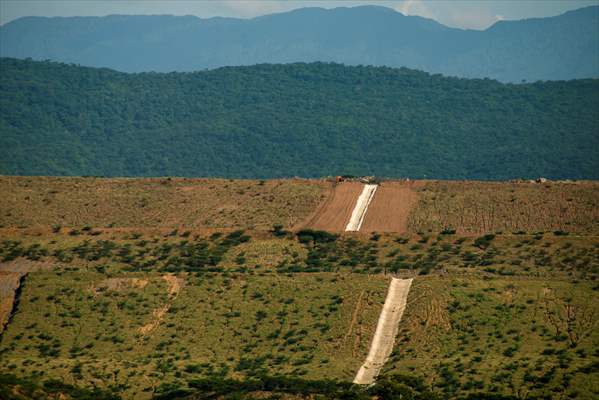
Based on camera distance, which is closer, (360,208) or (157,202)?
(360,208)

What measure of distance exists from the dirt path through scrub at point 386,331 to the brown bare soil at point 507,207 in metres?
16.3

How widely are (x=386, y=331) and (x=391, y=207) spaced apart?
31.1m

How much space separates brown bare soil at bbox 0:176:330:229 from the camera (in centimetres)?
10038

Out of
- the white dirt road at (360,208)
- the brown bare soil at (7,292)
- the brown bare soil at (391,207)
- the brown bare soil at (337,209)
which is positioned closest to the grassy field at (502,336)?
the brown bare soil at (391,207)

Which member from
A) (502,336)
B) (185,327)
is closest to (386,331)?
(502,336)

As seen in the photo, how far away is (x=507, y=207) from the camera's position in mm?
100000

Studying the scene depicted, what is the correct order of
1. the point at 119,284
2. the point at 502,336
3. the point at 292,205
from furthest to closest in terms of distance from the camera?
the point at 292,205 < the point at 119,284 < the point at 502,336

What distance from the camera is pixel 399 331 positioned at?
71.6 metres

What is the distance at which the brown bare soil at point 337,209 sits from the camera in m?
97.4

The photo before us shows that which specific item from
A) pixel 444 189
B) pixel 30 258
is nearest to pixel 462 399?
pixel 30 258

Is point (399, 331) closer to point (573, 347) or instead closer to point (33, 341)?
point (573, 347)

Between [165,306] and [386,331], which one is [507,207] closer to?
[386,331]

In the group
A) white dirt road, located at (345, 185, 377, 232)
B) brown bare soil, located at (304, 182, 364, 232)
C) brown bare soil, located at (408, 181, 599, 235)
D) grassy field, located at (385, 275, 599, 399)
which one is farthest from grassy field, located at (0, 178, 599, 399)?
white dirt road, located at (345, 185, 377, 232)

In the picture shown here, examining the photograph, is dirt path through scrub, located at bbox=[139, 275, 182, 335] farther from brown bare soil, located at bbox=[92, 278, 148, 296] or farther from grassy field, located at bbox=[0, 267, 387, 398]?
brown bare soil, located at bbox=[92, 278, 148, 296]
